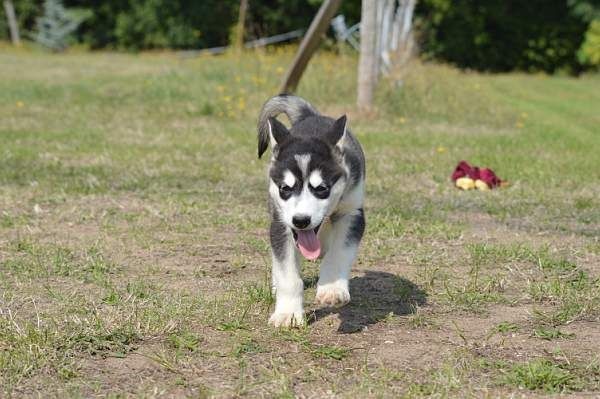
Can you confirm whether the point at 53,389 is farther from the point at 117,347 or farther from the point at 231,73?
the point at 231,73

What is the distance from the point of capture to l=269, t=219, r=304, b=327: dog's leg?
4645 mm

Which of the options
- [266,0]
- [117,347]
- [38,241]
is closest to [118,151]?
[38,241]

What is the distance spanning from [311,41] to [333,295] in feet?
29.0

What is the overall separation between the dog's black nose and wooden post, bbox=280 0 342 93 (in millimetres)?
8449

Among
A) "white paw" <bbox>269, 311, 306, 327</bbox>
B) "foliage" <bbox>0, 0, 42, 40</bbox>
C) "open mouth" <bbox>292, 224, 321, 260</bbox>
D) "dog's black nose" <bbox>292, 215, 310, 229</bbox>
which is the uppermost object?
"dog's black nose" <bbox>292, 215, 310, 229</bbox>

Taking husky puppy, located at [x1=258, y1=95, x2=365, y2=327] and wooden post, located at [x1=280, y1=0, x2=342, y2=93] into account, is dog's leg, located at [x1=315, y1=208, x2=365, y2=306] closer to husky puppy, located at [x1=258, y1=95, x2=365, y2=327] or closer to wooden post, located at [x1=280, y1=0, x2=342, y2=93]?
husky puppy, located at [x1=258, y1=95, x2=365, y2=327]

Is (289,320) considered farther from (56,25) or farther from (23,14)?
(23,14)

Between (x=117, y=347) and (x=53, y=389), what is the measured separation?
1.74ft

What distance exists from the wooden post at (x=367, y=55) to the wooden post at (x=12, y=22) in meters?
25.2

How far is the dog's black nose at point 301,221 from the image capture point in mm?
4262

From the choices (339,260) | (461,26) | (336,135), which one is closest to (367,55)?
(336,135)

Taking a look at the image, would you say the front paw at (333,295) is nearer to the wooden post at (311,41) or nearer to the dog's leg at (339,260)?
the dog's leg at (339,260)

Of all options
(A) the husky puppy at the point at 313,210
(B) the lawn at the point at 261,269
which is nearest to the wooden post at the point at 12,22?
(B) the lawn at the point at 261,269

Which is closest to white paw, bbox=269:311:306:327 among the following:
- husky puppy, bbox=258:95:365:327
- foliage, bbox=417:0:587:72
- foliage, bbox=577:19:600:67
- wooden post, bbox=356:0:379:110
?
husky puppy, bbox=258:95:365:327
